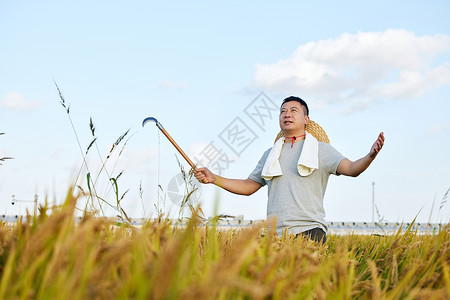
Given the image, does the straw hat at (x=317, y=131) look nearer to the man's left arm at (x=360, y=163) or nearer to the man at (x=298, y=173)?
the man at (x=298, y=173)

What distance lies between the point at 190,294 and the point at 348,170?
4.20 meters

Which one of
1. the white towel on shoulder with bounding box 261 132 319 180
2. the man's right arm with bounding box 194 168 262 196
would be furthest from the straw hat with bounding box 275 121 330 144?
the man's right arm with bounding box 194 168 262 196

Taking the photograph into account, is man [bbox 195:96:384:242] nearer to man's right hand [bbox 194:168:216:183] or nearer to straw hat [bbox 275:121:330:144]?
man's right hand [bbox 194:168:216:183]

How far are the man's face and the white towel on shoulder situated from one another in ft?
0.52

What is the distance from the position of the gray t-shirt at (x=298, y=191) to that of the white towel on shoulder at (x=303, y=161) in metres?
0.09

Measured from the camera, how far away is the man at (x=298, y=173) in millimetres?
4945

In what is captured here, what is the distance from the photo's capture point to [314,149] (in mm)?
5082

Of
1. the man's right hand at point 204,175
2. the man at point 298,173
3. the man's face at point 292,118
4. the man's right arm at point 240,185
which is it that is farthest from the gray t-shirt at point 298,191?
the man's right hand at point 204,175

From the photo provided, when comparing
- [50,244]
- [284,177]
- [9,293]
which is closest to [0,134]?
[50,244]

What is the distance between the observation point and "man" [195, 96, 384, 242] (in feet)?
16.2

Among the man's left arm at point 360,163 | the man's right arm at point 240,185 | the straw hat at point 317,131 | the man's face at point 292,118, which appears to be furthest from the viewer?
the straw hat at point 317,131

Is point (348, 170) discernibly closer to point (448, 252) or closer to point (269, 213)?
point (269, 213)

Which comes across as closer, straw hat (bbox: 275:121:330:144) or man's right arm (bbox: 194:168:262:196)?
man's right arm (bbox: 194:168:262:196)

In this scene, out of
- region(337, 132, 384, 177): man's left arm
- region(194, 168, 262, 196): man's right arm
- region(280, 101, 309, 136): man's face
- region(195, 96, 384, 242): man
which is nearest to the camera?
region(337, 132, 384, 177): man's left arm
